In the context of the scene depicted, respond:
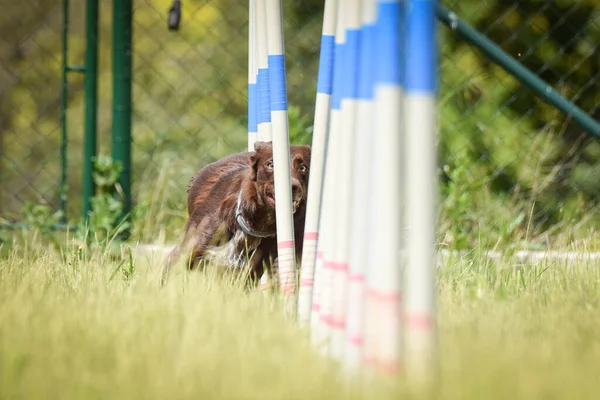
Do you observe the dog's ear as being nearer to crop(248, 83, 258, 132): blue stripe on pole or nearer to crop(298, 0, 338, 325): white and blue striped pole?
crop(248, 83, 258, 132): blue stripe on pole

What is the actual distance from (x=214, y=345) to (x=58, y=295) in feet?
2.67

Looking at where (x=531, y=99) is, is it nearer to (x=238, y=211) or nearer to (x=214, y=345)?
(x=238, y=211)

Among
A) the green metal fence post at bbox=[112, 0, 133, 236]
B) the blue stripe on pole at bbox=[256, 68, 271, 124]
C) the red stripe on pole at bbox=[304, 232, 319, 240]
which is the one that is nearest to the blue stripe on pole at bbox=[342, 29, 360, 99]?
the red stripe on pole at bbox=[304, 232, 319, 240]

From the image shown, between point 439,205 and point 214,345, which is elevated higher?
point 439,205

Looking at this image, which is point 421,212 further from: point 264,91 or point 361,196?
point 264,91

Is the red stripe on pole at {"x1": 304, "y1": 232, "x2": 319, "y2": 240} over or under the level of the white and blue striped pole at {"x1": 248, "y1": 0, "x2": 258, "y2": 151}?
under

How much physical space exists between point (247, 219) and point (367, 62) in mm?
1721

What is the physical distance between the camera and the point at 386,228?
1.57 m

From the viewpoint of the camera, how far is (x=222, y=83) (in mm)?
5641

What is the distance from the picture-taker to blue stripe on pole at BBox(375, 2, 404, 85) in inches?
62.7

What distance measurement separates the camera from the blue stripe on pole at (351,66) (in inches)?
78.5

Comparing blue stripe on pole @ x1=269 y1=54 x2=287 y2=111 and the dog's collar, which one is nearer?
blue stripe on pole @ x1=269 y1=54 x2=287 y2=111

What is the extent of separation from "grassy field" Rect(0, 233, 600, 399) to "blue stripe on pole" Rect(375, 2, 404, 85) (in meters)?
0.56

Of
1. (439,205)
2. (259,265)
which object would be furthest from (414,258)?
(439,205)
